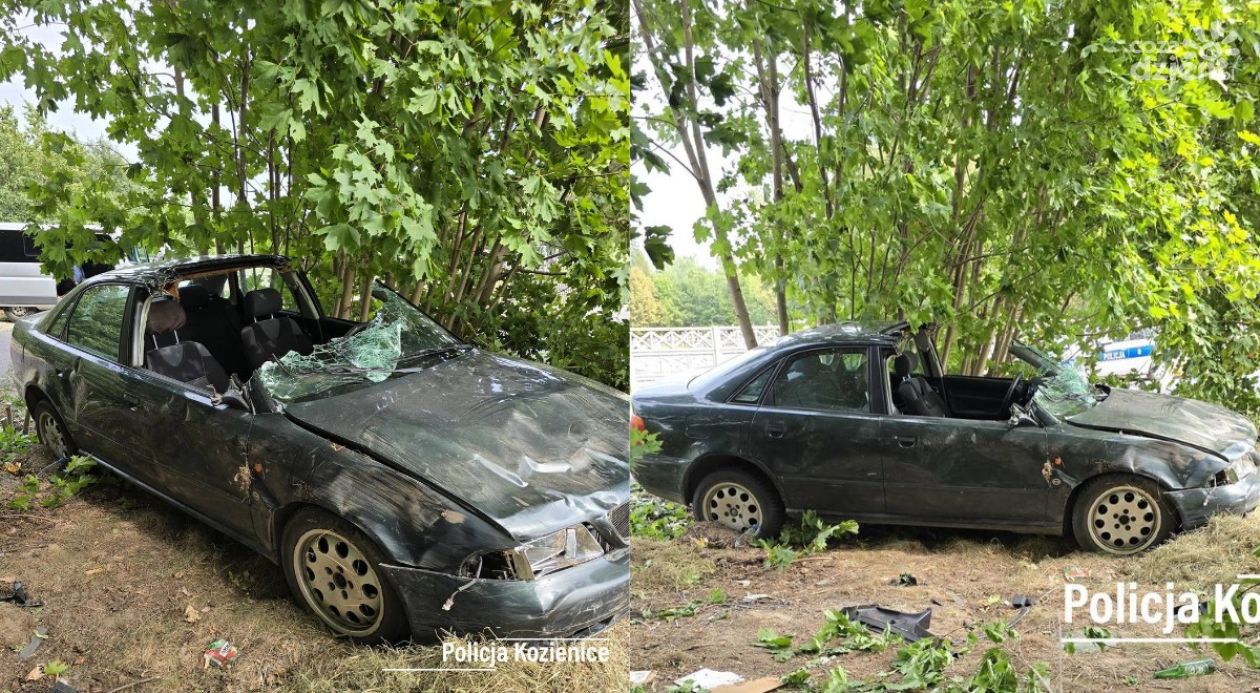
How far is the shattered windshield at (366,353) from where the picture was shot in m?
2.39

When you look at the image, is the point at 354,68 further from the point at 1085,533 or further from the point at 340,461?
the point at 1085,533

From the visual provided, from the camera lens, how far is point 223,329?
2.61m

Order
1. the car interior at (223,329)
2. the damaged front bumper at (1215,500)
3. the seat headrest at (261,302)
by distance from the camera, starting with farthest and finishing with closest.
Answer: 1. the seat headrest at (261,302)
2. the car interior at (223,329)
3. the damaged front bumper at (1215,500)

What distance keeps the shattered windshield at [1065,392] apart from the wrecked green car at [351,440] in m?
0.97

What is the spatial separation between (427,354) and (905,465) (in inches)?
53.7

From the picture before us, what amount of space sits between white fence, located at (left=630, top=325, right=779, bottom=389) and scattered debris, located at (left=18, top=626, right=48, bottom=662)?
1.65 metres

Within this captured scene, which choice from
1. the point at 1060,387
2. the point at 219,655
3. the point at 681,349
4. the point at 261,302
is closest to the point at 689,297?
the point at 681,349

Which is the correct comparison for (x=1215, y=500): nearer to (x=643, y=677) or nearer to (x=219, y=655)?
(x=643, y=677)

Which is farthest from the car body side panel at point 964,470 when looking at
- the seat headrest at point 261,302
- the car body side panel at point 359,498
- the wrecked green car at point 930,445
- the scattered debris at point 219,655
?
the seat headrest at point 261,302

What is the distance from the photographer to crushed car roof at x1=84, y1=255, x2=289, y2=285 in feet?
8.59

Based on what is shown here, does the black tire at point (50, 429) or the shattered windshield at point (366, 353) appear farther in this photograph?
the black tire at point (50, 429)

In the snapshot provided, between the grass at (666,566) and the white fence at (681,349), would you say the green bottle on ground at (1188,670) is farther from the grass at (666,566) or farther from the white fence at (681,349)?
the white fence at (681,349)

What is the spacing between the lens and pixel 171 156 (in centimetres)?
268

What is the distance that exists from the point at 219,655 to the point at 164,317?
96 centimetres
